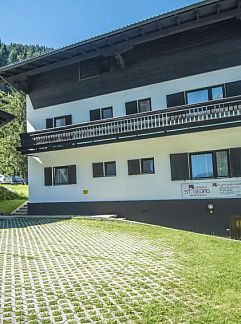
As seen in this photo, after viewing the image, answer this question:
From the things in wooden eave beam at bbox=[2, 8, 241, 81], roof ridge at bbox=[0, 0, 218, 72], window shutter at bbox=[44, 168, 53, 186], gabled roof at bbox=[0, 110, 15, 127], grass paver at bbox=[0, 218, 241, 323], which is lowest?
grass paver at bbox=[0, 218, 241, 323]

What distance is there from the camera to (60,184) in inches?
648

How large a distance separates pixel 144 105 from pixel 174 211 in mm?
5282

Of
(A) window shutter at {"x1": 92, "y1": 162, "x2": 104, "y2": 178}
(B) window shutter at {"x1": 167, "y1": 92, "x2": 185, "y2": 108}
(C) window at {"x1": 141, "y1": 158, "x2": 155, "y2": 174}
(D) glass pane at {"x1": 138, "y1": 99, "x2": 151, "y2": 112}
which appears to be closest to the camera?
(B) window shutter at {"x1": 167, "y1": 92, "x2": 185, "y2": 108}

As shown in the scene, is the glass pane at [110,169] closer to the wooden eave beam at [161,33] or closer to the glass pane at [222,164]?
the glass pane at [222,164]

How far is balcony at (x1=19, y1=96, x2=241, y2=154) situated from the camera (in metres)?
11.8

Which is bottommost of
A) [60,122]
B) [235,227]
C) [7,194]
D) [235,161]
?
[235,227]

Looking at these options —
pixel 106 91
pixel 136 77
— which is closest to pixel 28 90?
pixel 106 91

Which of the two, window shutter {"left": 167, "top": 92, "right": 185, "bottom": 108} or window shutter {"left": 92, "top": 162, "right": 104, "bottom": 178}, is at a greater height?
window shutter {"left": 167, "top": 92, "right": 185, "bottom": 108}

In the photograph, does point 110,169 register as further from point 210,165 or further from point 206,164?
point 210,165

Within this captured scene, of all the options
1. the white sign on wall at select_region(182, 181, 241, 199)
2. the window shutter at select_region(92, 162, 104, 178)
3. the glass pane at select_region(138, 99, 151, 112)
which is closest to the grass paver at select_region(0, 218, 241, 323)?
the white sign on wall at select_region(182, 181, 241, 199)

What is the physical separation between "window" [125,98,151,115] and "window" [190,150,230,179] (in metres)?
3.32

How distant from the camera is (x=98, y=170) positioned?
50.7ft

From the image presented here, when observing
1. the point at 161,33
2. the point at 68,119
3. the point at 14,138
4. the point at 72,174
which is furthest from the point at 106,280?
the point at 14,138

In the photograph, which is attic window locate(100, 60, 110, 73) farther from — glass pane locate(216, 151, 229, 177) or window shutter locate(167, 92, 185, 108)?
glass pane locate(216, 151, 229, 177)
